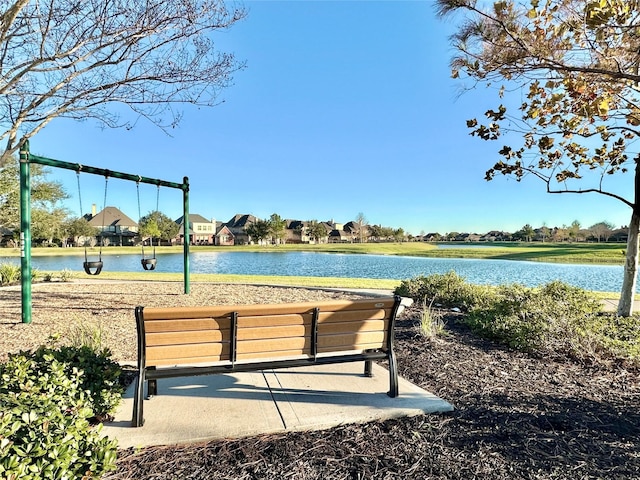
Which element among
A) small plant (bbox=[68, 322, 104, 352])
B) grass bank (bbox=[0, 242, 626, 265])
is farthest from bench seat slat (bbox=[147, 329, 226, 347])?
grass bank (bbox=[0, 242, 626, 265])

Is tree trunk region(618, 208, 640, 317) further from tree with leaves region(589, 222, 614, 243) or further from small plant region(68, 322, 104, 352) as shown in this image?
tree with leaves region(589, 222, 614, 243)

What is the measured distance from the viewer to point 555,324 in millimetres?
5145

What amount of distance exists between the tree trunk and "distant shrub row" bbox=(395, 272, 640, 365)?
28 centimetres

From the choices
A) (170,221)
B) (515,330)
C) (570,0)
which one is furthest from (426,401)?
(170,221)

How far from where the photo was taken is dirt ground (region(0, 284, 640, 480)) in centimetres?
234

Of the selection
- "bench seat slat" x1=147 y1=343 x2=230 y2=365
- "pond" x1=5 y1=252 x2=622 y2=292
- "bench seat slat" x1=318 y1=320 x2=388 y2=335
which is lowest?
"pond" x1=5 y1=252 x2=622 y2=292

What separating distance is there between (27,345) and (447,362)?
5671mm

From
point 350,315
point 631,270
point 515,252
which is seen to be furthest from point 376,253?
point 350,315

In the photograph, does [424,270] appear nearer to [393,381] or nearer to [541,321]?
[541,321]

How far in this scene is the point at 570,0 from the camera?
472 cm

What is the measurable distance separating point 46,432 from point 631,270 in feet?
27.5

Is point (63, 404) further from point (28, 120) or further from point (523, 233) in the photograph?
point (523, 233)

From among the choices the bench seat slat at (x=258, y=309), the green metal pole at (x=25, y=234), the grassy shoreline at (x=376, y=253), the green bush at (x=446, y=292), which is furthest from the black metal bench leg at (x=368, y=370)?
the grassy shoreline at (x=376, y=253)

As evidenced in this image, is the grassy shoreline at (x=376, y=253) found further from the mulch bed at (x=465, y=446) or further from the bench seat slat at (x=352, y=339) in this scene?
the bench seat slat at (x=352, y=339)
